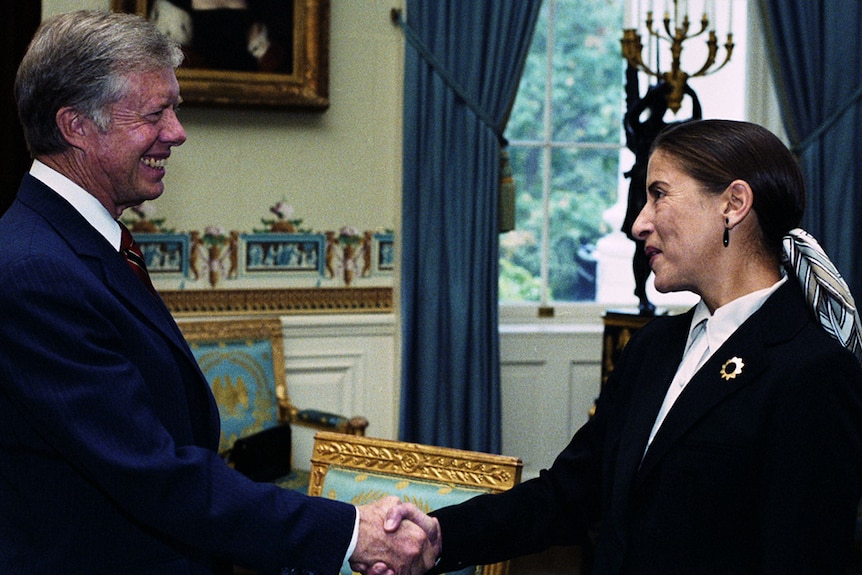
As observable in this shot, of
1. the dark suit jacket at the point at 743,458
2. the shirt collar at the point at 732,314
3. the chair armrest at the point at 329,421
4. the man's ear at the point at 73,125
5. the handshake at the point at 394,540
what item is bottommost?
the chair armrest at the point at 329,421

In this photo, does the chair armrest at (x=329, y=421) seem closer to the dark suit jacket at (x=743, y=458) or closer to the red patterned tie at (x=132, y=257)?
the dark suit jacket at (x=743, y=458)

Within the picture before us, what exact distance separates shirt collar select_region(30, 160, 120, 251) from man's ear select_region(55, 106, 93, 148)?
0.06 m

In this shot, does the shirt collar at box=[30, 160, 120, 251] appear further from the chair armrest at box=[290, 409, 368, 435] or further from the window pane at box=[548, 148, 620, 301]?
the window pane at box=[548, 148, 620, 301]

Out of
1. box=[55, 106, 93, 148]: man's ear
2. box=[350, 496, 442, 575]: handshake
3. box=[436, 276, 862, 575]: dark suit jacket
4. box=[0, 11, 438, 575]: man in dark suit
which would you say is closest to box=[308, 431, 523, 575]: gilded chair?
box=[350, 496, 442, 575]: handshake

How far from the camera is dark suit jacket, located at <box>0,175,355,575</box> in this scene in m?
1.55

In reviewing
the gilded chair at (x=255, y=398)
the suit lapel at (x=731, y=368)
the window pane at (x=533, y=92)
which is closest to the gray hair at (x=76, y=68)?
the suit lapel at (x=731, y=368)

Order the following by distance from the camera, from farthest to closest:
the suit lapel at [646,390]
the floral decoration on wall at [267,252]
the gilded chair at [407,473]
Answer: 1. the floral decoration on wall at [267,252]
2. the gilded chair at [407,473]
3. the suit lapel at [646,390]

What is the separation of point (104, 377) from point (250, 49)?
3.04 m

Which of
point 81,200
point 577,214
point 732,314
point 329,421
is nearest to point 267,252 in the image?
point 329,421

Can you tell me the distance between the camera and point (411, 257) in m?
4.62

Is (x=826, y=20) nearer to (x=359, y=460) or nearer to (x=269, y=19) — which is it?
(x=269, y=19)

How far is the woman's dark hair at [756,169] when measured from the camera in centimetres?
180

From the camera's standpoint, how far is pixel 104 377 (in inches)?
62.2

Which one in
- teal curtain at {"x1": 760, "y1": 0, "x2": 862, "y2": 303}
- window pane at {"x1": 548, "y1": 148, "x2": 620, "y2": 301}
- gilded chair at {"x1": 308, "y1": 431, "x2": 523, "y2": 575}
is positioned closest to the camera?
gilded chair at {"x1": 308, "y1": 431, "x2": 523, "y2": 575}
